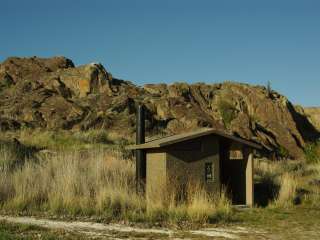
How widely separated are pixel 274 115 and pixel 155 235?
4379cm

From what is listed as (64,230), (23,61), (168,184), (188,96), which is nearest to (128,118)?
(188,96)

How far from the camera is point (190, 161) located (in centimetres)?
Result: 1441

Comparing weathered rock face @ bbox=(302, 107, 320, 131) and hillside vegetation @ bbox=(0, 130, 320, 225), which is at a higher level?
weathered rock face @ bbox=(302, 107, 320, 131)

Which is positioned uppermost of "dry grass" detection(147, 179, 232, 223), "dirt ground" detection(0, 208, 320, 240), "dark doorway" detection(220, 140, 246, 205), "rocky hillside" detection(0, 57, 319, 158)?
"rocky hillside" detection(0, 57, 319, 158)

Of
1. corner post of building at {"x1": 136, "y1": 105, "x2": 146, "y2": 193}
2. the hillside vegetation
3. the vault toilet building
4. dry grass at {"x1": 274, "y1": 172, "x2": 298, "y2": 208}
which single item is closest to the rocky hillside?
dry grass at {"x1": 274, "y1": 172, "x2": 298, "y2": 208}

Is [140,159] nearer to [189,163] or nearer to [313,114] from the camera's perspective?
[189,163]

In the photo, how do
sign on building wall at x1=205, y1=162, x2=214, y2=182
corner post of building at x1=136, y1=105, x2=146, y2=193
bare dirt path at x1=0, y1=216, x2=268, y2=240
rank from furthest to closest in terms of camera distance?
corner post of building at x1=136, y1=105, x2=146, y2=193
sign on building wall at x1=205, y1=162, x2=214, y2=182
bare dirt path at x1=0, y1=216, x2=268, y2=240

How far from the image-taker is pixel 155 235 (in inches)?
381

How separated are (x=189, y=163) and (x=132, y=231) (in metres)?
4.64

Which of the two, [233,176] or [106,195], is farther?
[233,176]

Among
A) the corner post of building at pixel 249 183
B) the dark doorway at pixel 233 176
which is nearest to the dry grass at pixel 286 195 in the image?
the corner post of building at pixel 249 183

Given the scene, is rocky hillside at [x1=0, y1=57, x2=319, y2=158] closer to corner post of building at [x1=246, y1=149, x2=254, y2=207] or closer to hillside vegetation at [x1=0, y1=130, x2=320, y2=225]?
hillside vegetation at [x1=0, y1=130, x2=320, y2=225]

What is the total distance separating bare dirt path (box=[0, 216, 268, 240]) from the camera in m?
9.59

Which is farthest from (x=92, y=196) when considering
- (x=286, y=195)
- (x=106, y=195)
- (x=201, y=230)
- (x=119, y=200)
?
(x=286, y=195)
